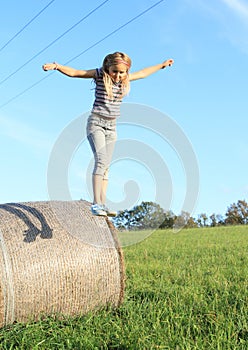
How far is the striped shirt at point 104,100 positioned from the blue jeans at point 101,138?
7cm

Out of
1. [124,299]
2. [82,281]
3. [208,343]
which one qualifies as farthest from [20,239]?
[208,343]

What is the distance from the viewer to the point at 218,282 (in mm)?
7309

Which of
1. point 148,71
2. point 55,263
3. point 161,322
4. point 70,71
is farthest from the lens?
point 148,71

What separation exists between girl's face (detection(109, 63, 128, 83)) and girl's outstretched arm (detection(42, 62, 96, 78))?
219 mm

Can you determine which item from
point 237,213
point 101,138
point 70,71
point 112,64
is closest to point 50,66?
point 70,71

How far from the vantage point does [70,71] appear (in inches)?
220

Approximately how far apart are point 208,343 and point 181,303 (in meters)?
1.48

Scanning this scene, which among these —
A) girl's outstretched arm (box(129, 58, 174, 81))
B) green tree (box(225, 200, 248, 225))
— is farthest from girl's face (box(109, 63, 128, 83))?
green tree (box(225, 200, 248, 225))

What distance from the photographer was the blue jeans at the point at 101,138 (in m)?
5.74

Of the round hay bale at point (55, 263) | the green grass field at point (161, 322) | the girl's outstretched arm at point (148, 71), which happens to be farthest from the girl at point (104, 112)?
the green grass field at point (161, 322)

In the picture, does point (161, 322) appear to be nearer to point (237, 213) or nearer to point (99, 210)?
point (99, 210)

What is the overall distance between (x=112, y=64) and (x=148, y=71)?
25.6 inches

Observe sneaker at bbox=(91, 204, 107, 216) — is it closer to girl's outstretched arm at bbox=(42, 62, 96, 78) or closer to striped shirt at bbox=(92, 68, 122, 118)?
striped shirt at bbox=(92, 68, 122, 118)

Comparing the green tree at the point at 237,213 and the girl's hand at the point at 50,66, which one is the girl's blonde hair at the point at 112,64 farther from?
the green tree at the point at 237,213
